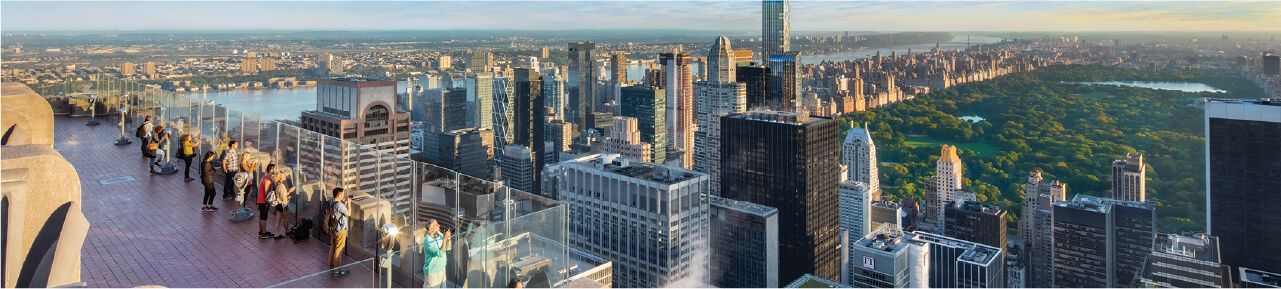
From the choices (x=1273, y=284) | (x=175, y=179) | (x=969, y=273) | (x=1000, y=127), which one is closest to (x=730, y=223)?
(x=969, y=273)

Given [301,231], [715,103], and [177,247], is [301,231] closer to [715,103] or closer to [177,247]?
[177,247]

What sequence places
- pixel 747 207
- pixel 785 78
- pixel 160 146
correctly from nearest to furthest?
pixel 160 146 < pixel 747 207 < pixel 785 78

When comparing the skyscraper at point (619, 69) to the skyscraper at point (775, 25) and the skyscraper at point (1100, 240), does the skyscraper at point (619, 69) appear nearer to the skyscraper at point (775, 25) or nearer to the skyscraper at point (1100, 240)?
the skyscraper at point (775, 25)

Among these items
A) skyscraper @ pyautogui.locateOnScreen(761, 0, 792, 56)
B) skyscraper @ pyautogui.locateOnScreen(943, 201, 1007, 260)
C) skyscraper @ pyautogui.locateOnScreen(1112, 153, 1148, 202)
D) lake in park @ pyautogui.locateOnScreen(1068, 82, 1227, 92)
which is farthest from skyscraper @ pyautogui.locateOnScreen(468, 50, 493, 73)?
skyscraper @ pyautogui.locateOnScreen(1112, 153, 1148, 202)

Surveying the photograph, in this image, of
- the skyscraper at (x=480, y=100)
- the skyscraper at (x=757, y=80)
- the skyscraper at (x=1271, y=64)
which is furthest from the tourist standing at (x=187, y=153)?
the skyscraper at (x=757, y=80)

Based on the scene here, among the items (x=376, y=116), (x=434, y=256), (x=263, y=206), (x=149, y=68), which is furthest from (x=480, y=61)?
(x=434, y=256)

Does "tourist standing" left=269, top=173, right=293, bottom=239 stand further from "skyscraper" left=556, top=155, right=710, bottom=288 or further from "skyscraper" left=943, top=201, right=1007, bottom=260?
"skyscraper" left=943, top=201, right=1007, bottom=260
